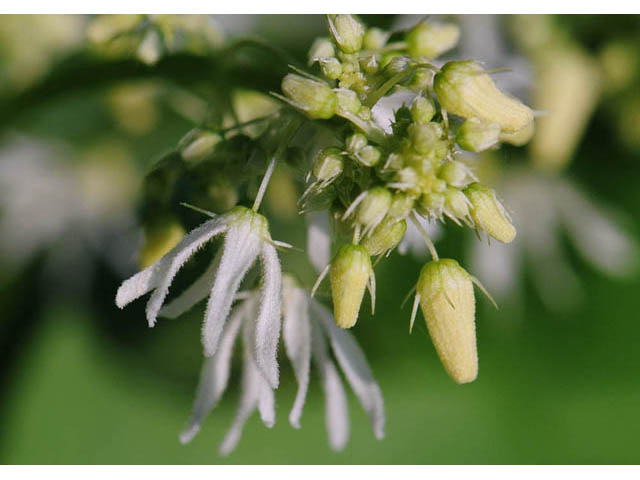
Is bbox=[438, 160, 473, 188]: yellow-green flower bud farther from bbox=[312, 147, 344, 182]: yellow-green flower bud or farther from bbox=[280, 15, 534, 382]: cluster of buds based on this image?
bbox=[312, 147, 344, 182]: yellow-green flower bud

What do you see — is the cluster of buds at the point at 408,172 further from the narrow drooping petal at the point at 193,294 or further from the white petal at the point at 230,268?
the narrow drooping petal at the point at 193,294

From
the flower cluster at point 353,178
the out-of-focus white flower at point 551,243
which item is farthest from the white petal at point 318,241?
the out-of-focus white flower at point 551,243

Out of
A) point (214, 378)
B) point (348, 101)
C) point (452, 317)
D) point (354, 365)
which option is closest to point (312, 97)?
point (348, 101)

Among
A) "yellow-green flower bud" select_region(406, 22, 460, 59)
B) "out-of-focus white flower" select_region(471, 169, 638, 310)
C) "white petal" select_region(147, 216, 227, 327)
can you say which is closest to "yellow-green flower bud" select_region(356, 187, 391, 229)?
"white petal" select_region(147, 216, 227, 327)

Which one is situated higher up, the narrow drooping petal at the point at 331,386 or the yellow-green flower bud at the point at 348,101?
the yellow-green flower bud at the point at 348,101

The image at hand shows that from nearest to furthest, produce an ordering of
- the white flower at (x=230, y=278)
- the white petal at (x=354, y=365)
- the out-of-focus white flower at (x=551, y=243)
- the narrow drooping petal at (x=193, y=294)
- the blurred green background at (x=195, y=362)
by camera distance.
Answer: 1. the white flower at (x=230, y=278)
2. the narrow drooping petal at (x=193, y=294)
3. the white petal at (x=354, y=365)
4. the blurred green background at (x=195, y=362)
5. the out-of-focus white flower at (x=551, y=243)

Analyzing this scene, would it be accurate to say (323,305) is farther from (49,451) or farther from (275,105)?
(49,451)
